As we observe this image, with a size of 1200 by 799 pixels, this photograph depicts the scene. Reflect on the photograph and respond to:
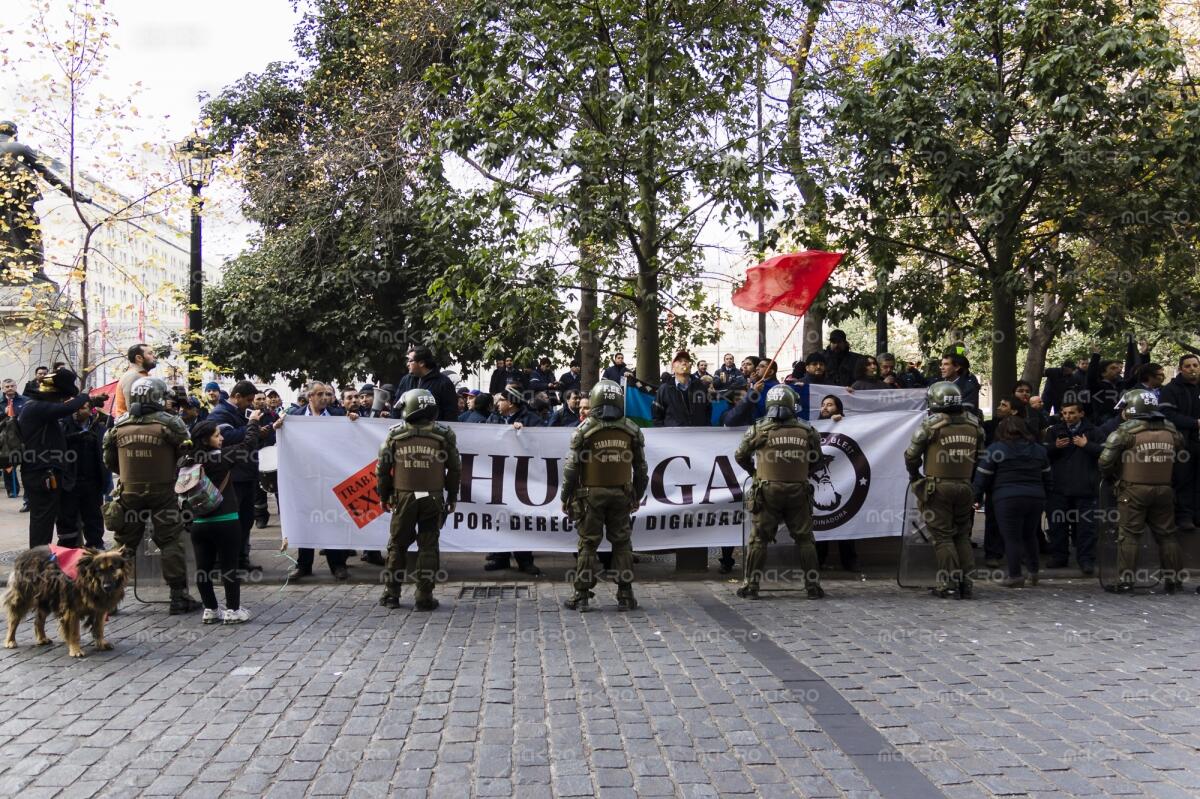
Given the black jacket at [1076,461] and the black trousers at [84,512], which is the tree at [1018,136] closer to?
the black jacket at [1076,461]

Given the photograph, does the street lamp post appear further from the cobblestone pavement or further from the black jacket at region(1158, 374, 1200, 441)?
the black jacket at region(1158, 374, 1200, 441)

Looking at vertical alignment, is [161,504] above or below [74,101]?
below

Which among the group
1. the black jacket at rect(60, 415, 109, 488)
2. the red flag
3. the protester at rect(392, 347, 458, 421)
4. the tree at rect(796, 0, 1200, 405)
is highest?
the tree at rect(796, 0, 1200, 405)

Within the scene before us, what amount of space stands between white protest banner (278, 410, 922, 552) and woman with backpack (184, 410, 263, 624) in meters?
1.73

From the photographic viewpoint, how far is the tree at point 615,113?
12.1m

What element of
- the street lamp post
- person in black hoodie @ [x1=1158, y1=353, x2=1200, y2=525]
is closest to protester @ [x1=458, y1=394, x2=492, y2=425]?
the street lamp post

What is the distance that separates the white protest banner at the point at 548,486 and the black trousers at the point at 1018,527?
111 centimetres

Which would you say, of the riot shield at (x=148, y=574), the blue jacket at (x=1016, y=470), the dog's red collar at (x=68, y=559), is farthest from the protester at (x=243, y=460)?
the blue jacket at (x=1016, y=470)

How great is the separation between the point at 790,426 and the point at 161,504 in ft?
18.6

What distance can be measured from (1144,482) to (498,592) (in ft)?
21.3

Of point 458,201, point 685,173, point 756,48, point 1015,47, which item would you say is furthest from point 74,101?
point 1015,47

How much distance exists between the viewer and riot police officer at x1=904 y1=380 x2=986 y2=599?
9.59 m

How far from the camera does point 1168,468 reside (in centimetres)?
991

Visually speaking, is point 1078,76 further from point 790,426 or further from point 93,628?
point 93,628
